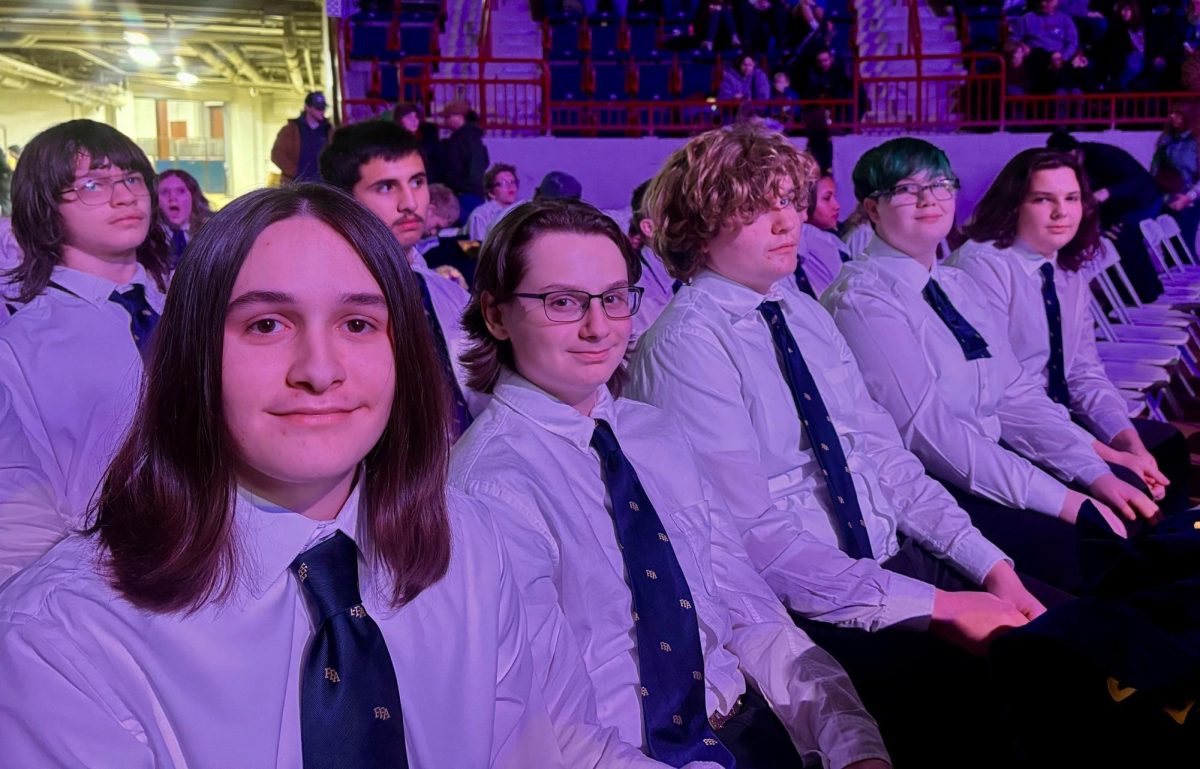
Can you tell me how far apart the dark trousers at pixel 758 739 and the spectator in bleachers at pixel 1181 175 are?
8.43 m

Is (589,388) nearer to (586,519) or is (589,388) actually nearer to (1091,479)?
(586,519)

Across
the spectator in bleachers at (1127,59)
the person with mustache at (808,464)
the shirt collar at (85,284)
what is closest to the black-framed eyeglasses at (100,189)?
the shirt collar at (85,284)

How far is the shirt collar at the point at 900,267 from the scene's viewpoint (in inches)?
117

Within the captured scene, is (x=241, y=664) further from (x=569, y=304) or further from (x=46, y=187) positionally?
Answer: (x=46, y=187)

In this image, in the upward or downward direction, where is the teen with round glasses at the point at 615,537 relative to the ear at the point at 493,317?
downward

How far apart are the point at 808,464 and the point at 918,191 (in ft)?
3.53

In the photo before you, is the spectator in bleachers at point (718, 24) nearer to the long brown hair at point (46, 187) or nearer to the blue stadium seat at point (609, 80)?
the blue stadium seat at point (609, 80)

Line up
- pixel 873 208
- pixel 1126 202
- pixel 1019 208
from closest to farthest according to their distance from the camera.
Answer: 1. pixel 873 208
2. pixel 1019 208
3. pixel 1126 202

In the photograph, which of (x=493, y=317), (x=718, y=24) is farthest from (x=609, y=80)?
(x=493, y=317)

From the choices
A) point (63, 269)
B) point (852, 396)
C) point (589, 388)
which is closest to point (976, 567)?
point (852, 396)

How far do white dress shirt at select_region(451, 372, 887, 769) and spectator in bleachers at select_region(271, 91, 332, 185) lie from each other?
8026mm

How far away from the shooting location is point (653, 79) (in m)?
12.3

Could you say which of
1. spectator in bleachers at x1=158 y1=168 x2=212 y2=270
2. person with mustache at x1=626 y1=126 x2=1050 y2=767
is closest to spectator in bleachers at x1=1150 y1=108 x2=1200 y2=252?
spectator in bleachers at x1=158 y1=168 x2=212 y2=270

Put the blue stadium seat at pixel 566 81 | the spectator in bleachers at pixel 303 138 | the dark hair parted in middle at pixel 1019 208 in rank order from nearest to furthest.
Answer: the dark hair parted in middle at pixel 1019 208 < the spectator in bleachers at pixel 303 138 < the blue stadium seat at pixel 566 81
